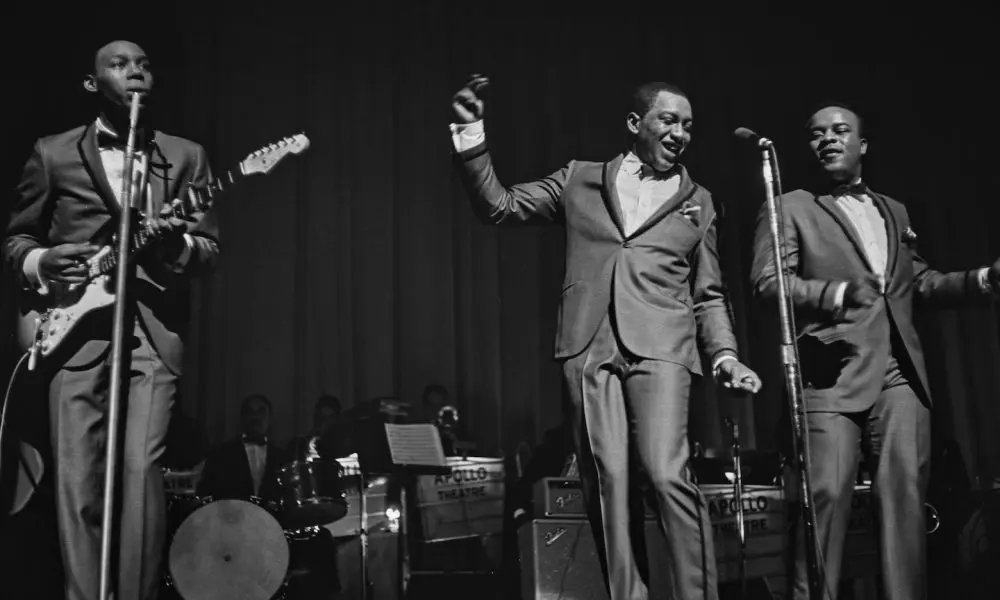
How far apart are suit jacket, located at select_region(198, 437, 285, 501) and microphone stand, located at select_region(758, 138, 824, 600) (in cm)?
410

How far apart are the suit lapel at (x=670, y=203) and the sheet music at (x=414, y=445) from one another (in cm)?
313

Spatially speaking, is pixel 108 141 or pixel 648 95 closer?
pixel 108 141

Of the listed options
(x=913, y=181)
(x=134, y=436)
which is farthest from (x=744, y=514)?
(x=913, y=181)

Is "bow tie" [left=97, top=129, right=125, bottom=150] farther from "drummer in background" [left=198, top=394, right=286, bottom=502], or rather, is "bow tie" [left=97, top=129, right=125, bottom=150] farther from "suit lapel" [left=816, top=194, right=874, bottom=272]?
"drummer in background" [left=198, top=394, right=286, bottom=502]

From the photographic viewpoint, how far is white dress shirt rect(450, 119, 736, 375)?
3.52m

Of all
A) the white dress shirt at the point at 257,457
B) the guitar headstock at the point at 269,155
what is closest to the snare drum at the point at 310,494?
the white dress shirt at the point at 257,457

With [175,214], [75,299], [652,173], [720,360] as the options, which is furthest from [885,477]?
[75,299]

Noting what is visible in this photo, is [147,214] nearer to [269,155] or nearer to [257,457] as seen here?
[269,155]

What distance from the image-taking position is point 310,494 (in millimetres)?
6297

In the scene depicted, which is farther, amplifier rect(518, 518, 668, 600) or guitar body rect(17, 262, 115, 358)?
amplifier rect(518, 518, 668, 600)

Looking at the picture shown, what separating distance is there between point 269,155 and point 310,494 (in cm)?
306

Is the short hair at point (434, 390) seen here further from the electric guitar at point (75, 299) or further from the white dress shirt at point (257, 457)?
the electric guitar at point (75, 299)

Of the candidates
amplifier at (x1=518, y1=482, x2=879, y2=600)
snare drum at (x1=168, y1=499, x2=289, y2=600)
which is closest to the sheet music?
snare drum at (x1=168, y1=499, x2=289, y2=600)

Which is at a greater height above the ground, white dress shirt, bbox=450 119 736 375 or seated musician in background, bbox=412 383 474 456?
white dress shirt, bbox=450 119 736 375
